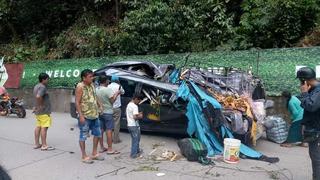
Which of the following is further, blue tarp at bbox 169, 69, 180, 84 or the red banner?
the red banner

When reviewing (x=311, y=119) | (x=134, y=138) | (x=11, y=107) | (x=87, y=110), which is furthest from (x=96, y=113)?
(x=11, y=107)

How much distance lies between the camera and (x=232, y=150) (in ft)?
26.1

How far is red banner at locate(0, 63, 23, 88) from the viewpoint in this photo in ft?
60.3

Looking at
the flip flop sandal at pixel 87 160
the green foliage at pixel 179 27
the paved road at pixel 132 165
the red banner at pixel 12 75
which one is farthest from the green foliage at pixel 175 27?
the flip flop sandal at pixel 87 160

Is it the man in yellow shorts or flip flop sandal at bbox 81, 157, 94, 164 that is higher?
the man in yellow shorts

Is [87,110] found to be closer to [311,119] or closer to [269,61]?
[311,119]

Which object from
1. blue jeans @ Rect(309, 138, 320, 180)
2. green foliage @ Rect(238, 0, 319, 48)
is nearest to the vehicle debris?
blue jeans @ Rect(309, 138, 320, 180)

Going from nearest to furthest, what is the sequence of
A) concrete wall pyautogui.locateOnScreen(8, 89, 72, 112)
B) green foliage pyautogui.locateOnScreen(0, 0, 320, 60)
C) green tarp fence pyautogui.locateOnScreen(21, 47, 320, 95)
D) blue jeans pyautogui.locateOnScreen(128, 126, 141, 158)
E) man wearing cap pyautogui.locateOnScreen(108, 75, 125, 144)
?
1. blue jeans pyautogui.locateOnScreen(128, 126, 141, 158)
2. man wearing cap pyautogui.locateOnScreen(108, 75, 125, 144)
3. green tarp fence pyautogui.locateOnScreen(21, 47, 320, 95)
4. green foliage pyautogui.locateOnScreen(0, 0, 320, 60)
5. concrete wall pyautogui.locateOnScreen(8, 89, 72, 112)

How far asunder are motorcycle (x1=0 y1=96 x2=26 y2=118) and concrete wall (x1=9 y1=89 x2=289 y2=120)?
1.55 m

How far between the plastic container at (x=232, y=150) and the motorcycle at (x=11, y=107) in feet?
28.6

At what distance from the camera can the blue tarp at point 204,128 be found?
8.55 meters

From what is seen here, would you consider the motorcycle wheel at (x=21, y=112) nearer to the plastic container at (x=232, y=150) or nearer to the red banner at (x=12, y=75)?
the red banner at (x=12, y=75)

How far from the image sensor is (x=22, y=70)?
60.0 feet

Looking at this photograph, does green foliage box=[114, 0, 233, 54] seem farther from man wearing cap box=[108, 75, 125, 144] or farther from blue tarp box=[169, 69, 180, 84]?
man wearing cap box=[108, 75, 125, 144]
